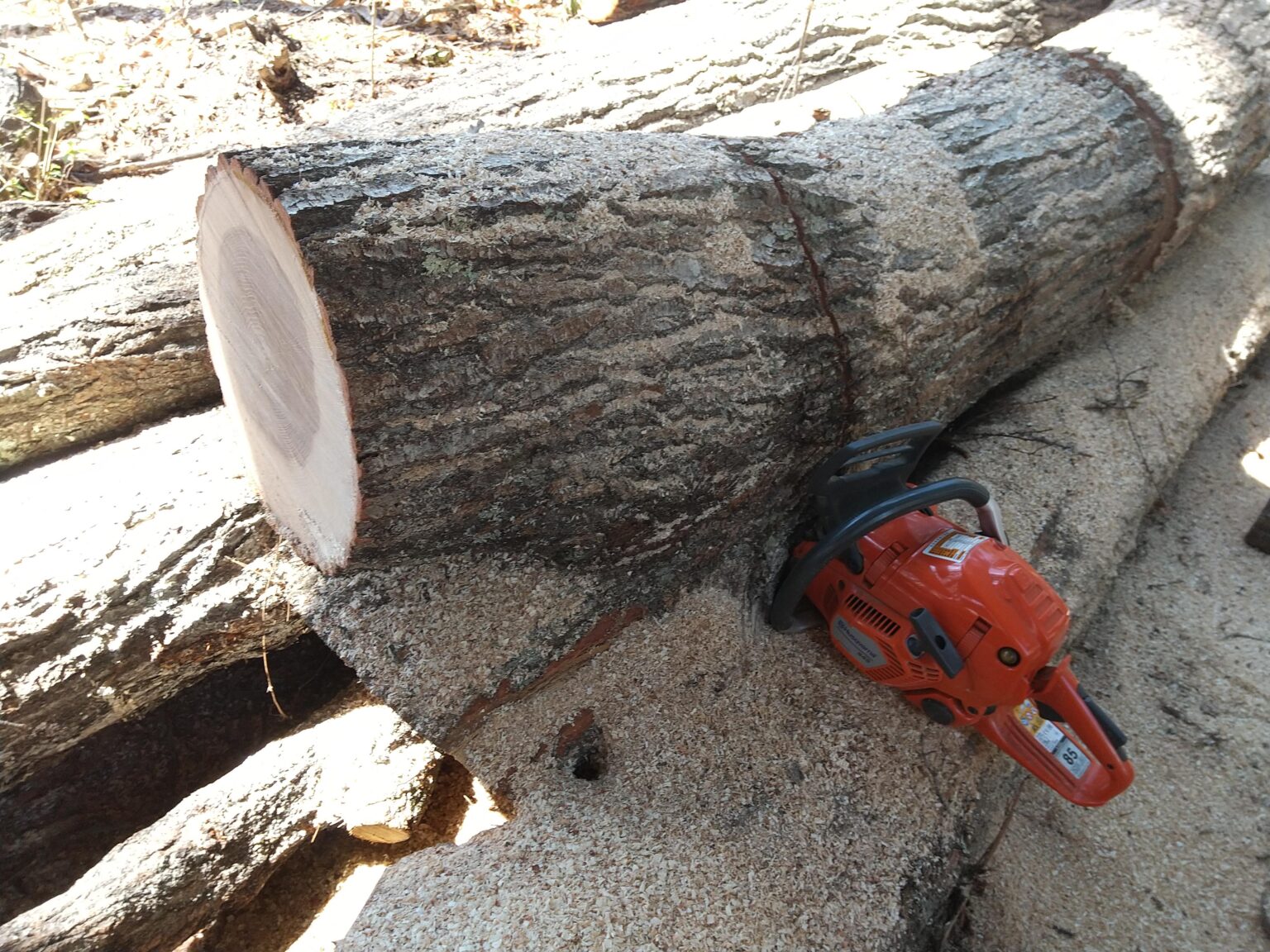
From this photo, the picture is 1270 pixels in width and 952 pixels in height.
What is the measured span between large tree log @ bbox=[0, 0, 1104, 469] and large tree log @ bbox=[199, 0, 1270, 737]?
A: 0.67m

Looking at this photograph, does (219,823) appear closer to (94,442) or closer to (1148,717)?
(94,442)

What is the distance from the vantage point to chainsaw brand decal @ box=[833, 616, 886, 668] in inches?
65.1

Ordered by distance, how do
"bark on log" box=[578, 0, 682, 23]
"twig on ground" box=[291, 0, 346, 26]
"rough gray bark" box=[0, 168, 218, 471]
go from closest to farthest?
"rough gray bark" box=[0, 168, 218, 471] → "twig on ground" box=[291, 0, 346, 26] → "bark on log" box=[578, 0, 682, 23]

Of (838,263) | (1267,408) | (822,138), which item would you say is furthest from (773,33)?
(1267,408)

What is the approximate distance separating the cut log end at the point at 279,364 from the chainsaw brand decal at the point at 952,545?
109 centimetres

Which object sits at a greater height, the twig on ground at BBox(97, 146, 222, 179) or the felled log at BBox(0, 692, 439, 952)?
the twig on ground at BBox(97, 146, 222, 179)

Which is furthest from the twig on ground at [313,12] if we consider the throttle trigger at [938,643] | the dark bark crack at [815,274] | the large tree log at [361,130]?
the throttle trigger at [938,643]

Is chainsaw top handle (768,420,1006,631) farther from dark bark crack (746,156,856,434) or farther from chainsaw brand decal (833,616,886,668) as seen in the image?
dark bark crack (746,156,856,434)

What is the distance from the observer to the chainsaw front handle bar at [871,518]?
152cm

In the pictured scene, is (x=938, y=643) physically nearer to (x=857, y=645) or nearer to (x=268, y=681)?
(x=857, y=645)

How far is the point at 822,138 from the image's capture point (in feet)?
6.72

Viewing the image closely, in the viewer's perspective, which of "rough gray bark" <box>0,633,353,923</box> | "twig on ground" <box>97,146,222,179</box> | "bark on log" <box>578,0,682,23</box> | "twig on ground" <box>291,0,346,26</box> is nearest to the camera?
"rough gray bark" <box>0,633,353,923</box>

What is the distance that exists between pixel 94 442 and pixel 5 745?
2.90 ft

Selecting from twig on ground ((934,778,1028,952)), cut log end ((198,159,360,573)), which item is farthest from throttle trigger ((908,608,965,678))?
cut log end ((198,159,360,573))
